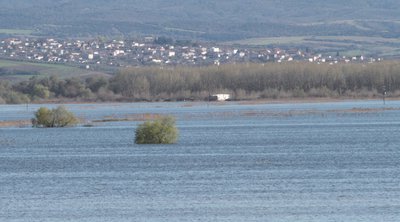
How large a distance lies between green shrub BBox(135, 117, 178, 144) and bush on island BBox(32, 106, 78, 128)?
1580cm

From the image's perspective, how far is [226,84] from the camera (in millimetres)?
132375

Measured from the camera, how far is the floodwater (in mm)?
30000

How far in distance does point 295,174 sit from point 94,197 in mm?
8512

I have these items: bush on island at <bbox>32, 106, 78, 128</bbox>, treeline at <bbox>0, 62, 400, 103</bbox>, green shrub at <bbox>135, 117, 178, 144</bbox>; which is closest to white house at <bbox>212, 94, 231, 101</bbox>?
treeline at <bbox>0, 62, 400, 103</bbox>

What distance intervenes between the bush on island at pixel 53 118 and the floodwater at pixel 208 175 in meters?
1.41

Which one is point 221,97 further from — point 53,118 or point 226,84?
point 53,118

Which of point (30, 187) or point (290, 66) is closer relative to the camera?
point (30, 187)

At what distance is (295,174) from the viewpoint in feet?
130

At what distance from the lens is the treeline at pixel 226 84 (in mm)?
125812

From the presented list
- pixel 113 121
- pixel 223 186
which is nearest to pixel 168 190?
pixel 223 186

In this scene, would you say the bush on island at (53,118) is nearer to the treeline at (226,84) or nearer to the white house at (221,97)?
the white house at (221,97)

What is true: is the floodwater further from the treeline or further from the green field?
the green field

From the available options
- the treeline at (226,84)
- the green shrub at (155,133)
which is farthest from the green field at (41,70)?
the green shrub at (155,133)

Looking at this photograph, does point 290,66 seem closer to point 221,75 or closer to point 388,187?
point 221,75
